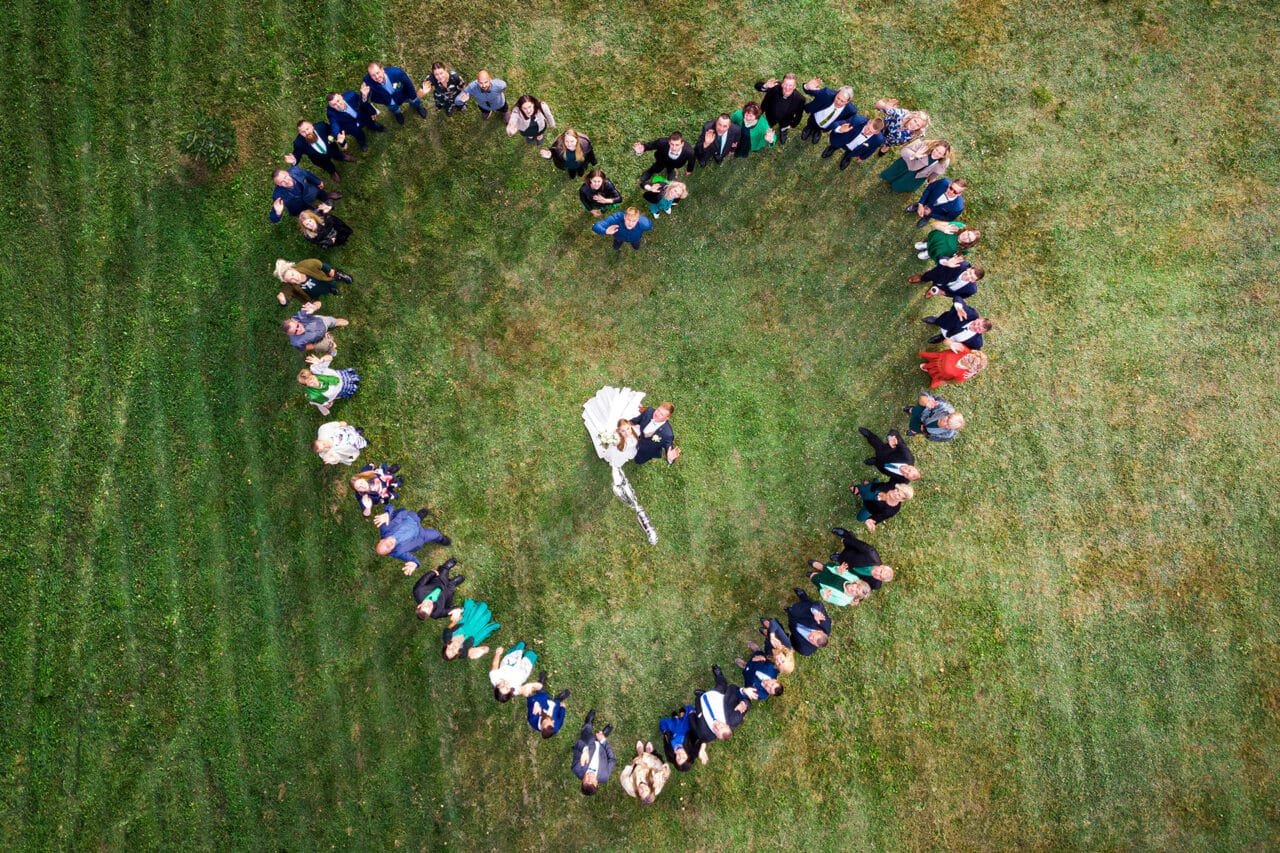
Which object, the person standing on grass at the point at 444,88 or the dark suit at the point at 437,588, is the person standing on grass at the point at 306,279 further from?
the dark suit at the point at 437,588

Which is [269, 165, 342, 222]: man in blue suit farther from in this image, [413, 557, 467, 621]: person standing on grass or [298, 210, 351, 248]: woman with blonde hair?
[413, 557, 467, 621]: person standing on grass

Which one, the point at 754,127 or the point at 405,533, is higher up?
the point at 754,127

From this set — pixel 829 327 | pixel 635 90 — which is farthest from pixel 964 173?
pixel 635 90

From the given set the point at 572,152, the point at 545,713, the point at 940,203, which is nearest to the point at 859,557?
the point at 545,713

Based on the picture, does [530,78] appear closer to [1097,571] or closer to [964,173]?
[964,173]

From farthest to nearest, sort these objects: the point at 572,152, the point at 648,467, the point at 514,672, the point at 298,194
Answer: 1. the point at 648,467
2. the point at 572,152
3. the point at 298,194
4. the point at 514,672

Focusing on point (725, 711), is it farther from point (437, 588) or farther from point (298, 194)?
point (298, 194)

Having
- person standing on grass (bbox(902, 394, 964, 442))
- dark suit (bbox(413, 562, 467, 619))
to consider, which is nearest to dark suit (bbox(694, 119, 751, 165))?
person standing on grass (bbox(902, 394, 964, 442))
